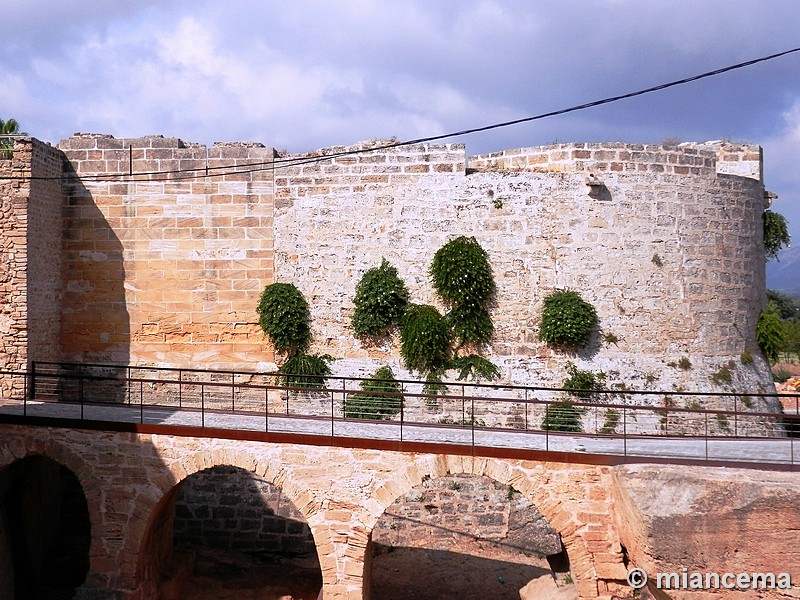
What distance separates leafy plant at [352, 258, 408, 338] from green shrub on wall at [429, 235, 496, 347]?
0.72 m

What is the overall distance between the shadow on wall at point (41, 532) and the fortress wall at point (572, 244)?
5.12 meters

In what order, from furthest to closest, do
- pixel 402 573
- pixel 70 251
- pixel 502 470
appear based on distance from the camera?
pixel 70 251 < pixel 402 573 < pixel 502 470

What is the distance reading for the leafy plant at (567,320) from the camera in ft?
42.7

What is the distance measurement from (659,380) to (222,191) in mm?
8671

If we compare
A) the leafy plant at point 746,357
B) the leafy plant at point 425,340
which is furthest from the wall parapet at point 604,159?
the leafy plant at point 746,357

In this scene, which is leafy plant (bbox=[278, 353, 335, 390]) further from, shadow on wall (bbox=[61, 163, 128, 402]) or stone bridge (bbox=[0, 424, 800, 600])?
stone bridge (bbox=[0, 424, 800, 600])

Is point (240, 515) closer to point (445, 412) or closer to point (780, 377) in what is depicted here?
point (445, 412)

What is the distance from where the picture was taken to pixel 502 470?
30.1 ft

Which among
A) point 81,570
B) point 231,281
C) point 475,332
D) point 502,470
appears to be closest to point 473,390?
point 475,332

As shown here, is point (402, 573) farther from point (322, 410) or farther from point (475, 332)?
point (475, 332)

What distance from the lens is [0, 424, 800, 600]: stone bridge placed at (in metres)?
8.23

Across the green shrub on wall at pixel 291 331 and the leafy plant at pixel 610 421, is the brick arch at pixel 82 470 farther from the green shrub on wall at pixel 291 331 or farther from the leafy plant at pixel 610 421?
the leafy plant at pixel 610 421

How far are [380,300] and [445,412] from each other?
7.52ft

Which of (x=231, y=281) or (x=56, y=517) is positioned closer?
(x=56, y=517)
